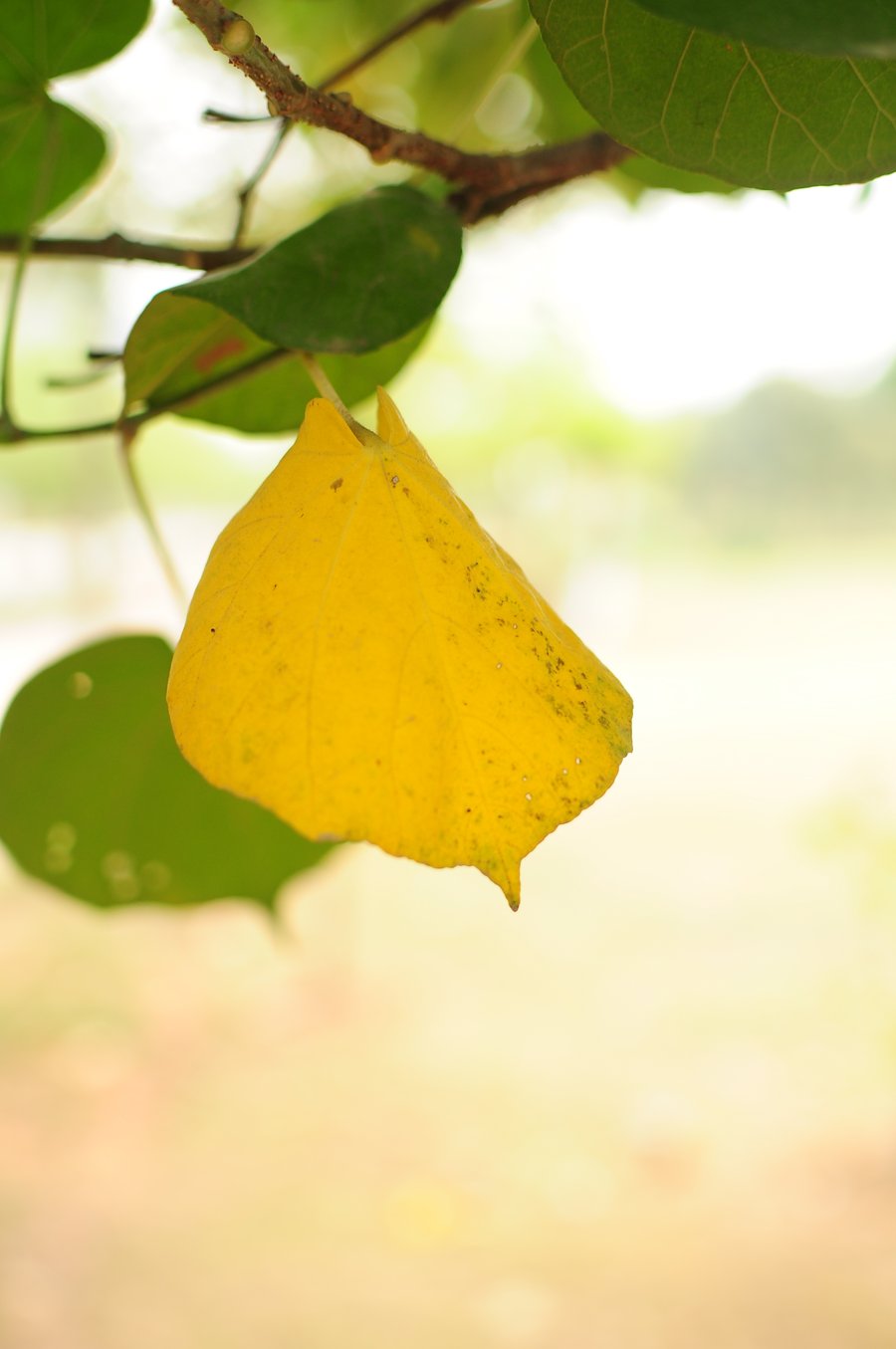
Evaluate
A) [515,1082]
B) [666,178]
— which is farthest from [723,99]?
[515,1082]

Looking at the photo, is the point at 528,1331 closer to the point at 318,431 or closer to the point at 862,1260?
the point at 862,1260

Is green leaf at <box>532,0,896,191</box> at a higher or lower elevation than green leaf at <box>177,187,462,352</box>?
higher

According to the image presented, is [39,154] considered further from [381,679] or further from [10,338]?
[381,679]

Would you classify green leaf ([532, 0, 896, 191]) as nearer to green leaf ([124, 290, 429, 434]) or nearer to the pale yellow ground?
green leaf ([124, 290, 429, 434])

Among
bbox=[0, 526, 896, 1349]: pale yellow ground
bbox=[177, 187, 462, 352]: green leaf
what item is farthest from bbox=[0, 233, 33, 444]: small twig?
bbox=[0, 526, 896, 1349]: pale yellow ground

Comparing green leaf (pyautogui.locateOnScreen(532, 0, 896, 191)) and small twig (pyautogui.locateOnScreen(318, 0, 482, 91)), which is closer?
green leaf (pyautogui.locateOnScreen(532, 0, 896, 191))

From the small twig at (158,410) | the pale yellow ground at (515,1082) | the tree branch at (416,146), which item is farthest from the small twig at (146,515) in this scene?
the pale yellow ground at (515,1082)

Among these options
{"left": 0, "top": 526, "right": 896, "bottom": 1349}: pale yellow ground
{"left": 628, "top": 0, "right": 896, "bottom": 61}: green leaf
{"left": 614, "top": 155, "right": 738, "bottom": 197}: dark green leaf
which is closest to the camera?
{"left": 628, "top": 0, "right": 896, "bottom": 61}: green leaf
